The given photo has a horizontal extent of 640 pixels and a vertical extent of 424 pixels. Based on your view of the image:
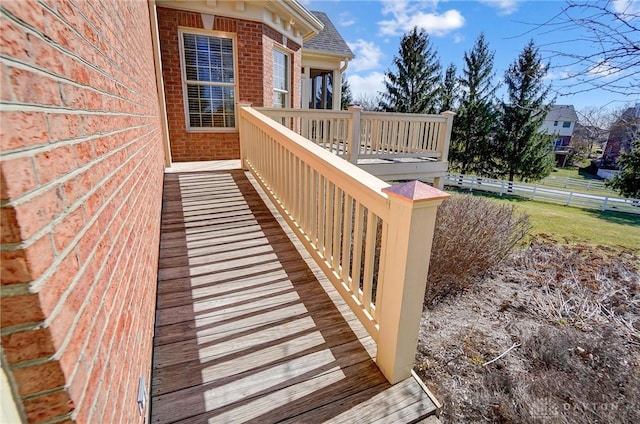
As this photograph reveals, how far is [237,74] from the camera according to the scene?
6410mm

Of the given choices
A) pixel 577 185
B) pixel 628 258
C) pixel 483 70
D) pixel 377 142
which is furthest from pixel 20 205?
pixel 577 185

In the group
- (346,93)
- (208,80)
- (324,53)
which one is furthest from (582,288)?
(346,93)

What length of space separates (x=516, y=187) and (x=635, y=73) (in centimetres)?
1768

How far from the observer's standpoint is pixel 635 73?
7.99 feet

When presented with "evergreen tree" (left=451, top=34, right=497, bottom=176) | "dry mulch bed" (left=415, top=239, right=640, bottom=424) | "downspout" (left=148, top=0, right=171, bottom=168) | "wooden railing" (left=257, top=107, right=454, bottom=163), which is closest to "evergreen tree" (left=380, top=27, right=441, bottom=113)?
"evergreen tree" (left=451, top=34, right=497, bottom=176)

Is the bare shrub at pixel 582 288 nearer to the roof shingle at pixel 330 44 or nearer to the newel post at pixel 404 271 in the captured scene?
the newel post at pixel 404 271

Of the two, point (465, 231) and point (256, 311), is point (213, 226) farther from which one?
point (465, 231)

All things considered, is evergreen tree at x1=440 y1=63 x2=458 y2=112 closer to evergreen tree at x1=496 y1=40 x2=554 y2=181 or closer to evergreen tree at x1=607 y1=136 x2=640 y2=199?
evergreen tree at x1=496 y1=40 x2=554 y2=181

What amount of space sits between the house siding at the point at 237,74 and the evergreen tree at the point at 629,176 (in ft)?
62.4

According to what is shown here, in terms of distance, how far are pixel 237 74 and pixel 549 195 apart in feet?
59.7

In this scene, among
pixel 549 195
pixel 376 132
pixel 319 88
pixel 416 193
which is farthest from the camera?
pixel 549 195

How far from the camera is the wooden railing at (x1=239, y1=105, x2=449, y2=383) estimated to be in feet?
5.25

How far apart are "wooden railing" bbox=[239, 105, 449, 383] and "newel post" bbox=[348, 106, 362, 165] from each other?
121 inches

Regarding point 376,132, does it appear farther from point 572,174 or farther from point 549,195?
point 572,174
